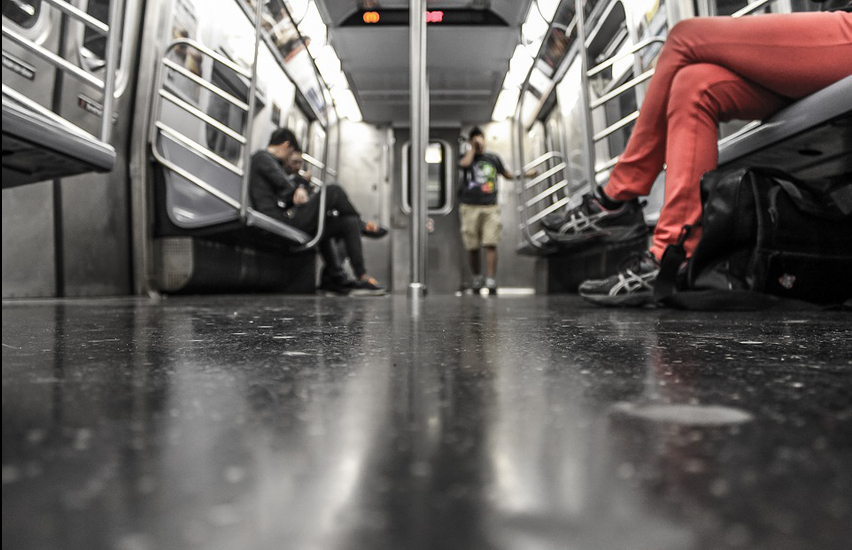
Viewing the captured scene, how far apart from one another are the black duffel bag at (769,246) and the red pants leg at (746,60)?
14 centimetres

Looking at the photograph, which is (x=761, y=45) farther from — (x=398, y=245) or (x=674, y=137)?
(x=398, y=245)

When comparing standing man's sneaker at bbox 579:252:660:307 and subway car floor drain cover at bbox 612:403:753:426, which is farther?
standing man's sneaker at bbox 579:252:660:307

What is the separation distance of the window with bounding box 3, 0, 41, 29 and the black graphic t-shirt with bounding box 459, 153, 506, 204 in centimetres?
354

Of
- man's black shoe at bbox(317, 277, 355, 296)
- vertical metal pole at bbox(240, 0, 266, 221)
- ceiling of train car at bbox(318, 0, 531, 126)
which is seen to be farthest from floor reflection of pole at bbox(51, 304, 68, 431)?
ceiling of train car at bbox(318, 0, 531, 126)

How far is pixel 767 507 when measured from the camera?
137 millimetres

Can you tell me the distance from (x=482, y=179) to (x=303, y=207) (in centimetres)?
194

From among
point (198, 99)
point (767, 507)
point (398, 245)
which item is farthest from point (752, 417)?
point (398, 245)

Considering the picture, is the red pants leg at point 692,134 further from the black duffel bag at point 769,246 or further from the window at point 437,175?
the window at point 437,175

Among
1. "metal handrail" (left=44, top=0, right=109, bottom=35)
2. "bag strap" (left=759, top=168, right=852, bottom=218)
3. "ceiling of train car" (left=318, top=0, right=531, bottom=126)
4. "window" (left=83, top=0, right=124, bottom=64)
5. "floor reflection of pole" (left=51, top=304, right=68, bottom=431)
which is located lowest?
"floor reflection of pole" (left=51, top=304, right=68, bottom=431)

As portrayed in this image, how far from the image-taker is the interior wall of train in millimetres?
2115

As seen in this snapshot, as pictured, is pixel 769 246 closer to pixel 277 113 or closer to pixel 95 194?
pixel 95 194

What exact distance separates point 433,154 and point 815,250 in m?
5.25

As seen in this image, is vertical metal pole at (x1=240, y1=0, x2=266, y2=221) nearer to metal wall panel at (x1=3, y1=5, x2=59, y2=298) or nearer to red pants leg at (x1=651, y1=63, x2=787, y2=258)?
metal wall panel at (x1=3, y1=5, x2=59, y2=298)

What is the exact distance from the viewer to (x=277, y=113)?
449 centimetres
